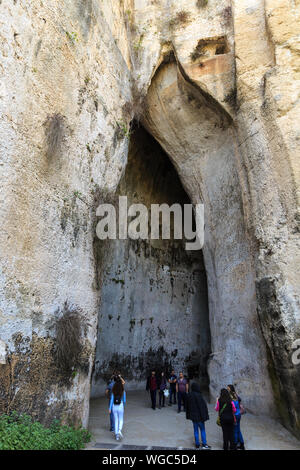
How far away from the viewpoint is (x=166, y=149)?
39.6 ft

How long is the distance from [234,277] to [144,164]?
672 cm

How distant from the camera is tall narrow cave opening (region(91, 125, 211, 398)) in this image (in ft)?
38.9

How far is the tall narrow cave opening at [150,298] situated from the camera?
11.9 meters

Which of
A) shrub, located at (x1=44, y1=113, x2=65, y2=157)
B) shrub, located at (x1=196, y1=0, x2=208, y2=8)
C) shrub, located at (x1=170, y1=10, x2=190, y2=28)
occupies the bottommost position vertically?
shrub, located at (x1=44, y1=113, x2=65, y2=157)

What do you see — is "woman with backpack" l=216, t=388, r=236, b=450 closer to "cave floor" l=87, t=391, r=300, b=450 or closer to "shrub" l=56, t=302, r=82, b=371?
"cave floor" l=87, t=391, r=300, b=450

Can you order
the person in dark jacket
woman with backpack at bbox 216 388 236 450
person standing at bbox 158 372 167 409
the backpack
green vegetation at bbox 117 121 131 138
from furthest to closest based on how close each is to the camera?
person standing at bbox 158 372 167 409 → green vegetation at bbox 117 121 131 138 → the backpack → the person in dark jacket → woman with backpack at bbox 216 388 236 450

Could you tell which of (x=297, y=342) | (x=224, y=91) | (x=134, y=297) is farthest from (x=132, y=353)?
(x=224, y=91)

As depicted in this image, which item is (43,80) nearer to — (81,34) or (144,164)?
(81,34)

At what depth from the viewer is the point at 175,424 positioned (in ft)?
23.8

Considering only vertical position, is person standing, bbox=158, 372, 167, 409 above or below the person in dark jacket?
below

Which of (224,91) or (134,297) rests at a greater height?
(224,91)

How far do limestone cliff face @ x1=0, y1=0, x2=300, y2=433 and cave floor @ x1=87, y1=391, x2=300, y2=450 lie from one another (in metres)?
0.45

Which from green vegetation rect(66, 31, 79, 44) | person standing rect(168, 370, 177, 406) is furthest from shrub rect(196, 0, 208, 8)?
person standing rect(168, 370, 177, 406)
